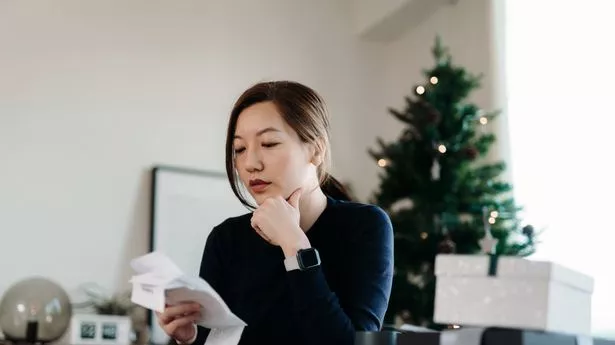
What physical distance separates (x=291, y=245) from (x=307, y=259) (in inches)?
1.4

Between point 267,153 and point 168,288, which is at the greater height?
point 267,153

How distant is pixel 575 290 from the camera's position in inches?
38.0

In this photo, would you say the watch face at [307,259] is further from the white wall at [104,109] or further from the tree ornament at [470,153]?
the white wall at [104,109]

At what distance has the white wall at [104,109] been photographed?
3.67 metres

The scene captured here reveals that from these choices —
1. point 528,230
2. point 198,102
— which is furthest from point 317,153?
point 198,102

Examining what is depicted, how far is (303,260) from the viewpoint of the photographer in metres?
1.32

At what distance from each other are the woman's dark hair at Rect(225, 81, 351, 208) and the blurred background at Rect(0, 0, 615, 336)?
6.57 ft

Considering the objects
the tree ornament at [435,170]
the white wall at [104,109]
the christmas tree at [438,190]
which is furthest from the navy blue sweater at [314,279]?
the white wall at [104,109]

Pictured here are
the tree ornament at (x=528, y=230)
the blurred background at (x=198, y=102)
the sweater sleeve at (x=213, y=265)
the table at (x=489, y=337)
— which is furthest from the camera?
the blurred background at (x=198, y=102)

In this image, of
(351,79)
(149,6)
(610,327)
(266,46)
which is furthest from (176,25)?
(610,327)

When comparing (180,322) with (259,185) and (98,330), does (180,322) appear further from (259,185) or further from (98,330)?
(98,330)

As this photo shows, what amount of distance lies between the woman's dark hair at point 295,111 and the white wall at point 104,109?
2329mm

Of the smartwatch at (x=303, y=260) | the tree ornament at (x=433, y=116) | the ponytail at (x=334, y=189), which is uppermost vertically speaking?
the tree ornament at (x=433, y=116)

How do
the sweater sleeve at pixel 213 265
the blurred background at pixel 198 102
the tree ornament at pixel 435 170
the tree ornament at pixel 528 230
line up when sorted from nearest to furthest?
1. the sweater sleeve at pixel 213 265
2. the tree ornament at pixel 528 230
3. the blurred background at pixel 198 102
4. the tree ornament at pixel 435 170
